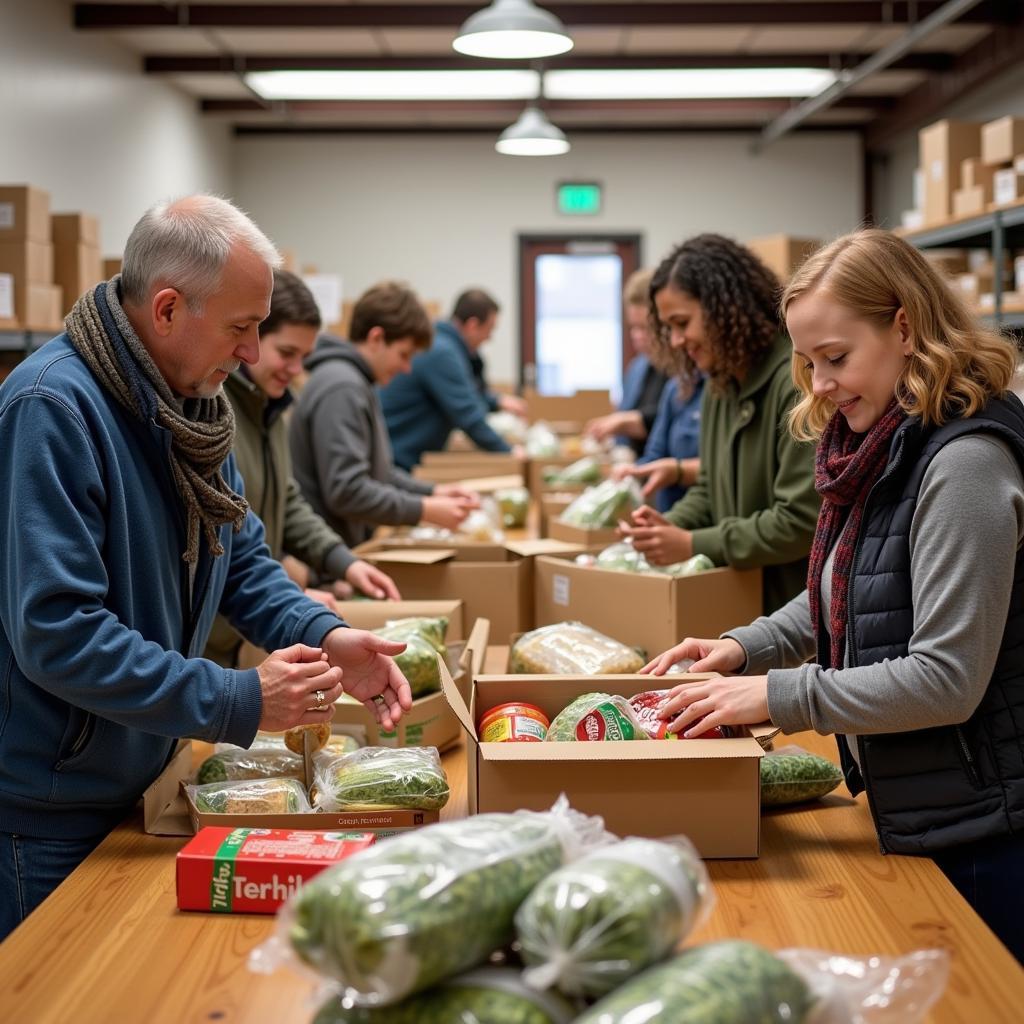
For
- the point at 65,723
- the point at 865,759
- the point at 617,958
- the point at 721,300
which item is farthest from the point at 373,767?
the point at 721,300

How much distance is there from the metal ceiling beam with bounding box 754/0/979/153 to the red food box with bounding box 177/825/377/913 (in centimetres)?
641

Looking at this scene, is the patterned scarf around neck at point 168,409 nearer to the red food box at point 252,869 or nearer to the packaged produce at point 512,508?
the red food box at point 252,869

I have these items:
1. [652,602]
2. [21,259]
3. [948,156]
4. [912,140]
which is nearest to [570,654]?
[652,602]

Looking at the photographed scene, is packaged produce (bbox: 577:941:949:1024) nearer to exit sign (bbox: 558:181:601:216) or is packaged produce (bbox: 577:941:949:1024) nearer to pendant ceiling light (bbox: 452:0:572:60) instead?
pendant ceiling light (bbox: 452:0:572:60)

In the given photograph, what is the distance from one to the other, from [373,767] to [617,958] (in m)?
0.78

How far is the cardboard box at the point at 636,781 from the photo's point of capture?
1.48m

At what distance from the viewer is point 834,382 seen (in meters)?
1.63

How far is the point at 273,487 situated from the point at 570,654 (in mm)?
1095

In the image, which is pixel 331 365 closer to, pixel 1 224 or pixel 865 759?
pixel 1 224

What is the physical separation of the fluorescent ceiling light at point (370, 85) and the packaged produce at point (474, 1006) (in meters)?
7.61

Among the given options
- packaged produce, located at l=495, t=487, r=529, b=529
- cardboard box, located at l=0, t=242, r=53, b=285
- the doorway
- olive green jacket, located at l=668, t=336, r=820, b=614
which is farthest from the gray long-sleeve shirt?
the doorway

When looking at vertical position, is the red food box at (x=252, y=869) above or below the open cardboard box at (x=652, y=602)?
below

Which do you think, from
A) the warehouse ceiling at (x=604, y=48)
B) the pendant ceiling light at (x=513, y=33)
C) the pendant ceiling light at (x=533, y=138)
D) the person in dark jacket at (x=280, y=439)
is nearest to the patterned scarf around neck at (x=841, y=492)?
the person in dark jacket at (x=280, y=439)

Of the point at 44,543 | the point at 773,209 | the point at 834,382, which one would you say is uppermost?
the point at 773,209
